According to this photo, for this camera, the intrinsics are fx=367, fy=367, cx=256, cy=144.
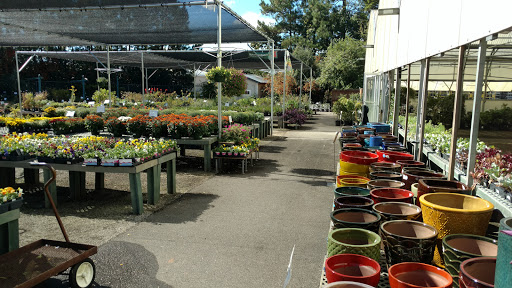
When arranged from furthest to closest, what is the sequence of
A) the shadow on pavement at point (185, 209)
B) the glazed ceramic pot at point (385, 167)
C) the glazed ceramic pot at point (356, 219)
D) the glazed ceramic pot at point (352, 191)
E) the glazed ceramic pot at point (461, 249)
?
the shadow on pavement at point (185, 209)
the glazed ceramic pot at point (385, 167)
the glazed ceramic pot at point (352, 191)
the glazed ceramic pot at point (356, 219)
the glazed ceramic pot at point (461, 249)

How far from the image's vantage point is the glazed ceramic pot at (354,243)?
152 centimetres

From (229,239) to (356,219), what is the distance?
2532 mm

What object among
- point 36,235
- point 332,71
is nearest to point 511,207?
point 36,235

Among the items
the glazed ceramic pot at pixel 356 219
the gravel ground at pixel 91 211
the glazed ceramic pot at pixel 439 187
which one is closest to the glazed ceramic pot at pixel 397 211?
the glazed ceramic pot at pixel 356 219

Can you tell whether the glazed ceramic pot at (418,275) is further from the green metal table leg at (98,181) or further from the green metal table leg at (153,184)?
the green metal table leg at (98,181)

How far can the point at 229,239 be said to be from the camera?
A: 13.7ft

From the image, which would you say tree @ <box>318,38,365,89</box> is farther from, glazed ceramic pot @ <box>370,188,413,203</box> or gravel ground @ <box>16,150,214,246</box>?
glazed ceramic pot @ <box>370,188,413,203</box>

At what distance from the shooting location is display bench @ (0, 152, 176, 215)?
196 inches

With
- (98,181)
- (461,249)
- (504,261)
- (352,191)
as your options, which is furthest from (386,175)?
(98,181)

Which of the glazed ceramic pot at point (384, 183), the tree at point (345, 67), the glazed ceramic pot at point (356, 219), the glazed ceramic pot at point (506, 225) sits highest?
the tree at point (345, 67)

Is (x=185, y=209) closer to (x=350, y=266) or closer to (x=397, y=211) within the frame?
(x=397, y=211)

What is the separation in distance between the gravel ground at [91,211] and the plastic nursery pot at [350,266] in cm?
330

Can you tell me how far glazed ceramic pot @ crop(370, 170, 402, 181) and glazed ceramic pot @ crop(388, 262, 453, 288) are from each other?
111 cm

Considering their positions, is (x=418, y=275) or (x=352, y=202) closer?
(x=418, y=275)
